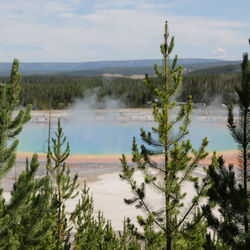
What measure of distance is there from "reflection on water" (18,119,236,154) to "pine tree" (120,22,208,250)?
2474 cm

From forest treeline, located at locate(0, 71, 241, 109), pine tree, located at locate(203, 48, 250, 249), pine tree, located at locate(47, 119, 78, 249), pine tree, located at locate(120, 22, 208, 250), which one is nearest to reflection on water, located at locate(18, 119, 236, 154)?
forest treeline, located at locate(0, 71, 241, 109)

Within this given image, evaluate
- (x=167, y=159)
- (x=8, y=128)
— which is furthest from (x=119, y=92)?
(x=8, y=128)

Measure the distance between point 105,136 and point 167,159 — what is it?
3392 centimetres

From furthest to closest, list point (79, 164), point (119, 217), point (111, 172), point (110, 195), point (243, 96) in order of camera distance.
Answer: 1. point (79, 164)
2. point (111, 172)
3. point (110, 195)
4. point (119, 217)
5. point (243, 96)

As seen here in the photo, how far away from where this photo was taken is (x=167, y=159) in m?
6.87

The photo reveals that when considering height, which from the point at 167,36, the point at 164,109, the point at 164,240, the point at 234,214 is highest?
the point at 167,36

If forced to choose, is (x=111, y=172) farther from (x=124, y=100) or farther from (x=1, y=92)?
(x=124, y=100)

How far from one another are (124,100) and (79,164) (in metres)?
50.2

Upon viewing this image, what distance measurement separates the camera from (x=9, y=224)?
4977 millimetres

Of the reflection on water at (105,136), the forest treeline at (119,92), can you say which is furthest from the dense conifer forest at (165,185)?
the forest treeline at (119,92)

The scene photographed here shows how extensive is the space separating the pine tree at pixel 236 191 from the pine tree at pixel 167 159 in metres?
1.68

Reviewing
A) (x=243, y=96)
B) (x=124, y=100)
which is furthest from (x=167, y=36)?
(x=124, y=100)

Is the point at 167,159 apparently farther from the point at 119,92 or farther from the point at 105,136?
the point at 119,92

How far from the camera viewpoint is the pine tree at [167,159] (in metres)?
6.61
